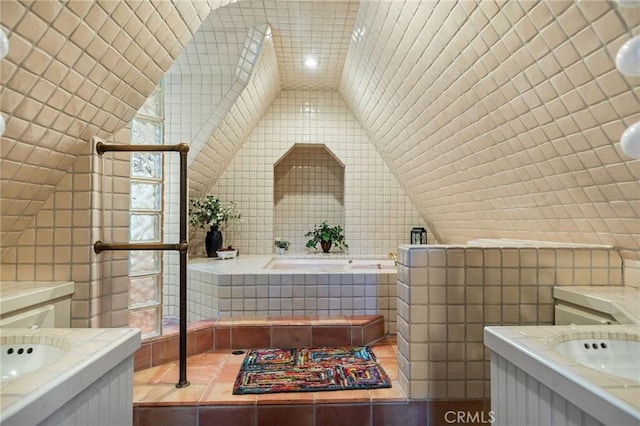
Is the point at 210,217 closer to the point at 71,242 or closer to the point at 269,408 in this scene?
the point at 71,242

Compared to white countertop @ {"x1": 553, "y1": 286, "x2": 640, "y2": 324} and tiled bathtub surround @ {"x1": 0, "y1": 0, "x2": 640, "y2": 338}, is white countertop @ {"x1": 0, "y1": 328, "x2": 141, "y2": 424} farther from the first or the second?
white countertop @ {"x1": 553, "y1": 286, "x2": 640, "y2": 324}

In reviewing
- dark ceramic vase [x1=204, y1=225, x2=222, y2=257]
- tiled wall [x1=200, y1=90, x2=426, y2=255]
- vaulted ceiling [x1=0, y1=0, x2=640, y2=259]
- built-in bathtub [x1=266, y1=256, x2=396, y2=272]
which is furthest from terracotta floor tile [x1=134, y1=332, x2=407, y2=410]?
tiled wall [x1=200, y1=90, x2=426, y2=255]

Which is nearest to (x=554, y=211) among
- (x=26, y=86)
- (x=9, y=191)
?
(x=26, y=86)

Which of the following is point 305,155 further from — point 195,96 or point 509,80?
point 509,80

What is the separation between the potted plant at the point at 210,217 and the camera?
394 centimetres

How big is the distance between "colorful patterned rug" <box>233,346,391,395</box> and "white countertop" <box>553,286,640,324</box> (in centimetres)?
92

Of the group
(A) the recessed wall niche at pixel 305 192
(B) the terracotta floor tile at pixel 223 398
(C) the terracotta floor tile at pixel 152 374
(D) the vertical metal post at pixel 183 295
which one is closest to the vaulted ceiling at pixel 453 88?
(D) the vertical metal post at pixel 183 295

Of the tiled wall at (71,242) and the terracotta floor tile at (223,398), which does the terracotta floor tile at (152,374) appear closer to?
the terracotta floor tile at (223,398)

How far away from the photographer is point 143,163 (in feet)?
6.58

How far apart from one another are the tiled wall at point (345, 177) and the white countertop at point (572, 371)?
11.1 feet

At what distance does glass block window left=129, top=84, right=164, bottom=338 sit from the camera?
195 cm

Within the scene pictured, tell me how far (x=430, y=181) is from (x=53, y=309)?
2884mm

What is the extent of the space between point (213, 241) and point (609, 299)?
3.47 m

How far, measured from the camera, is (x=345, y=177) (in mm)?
4355
